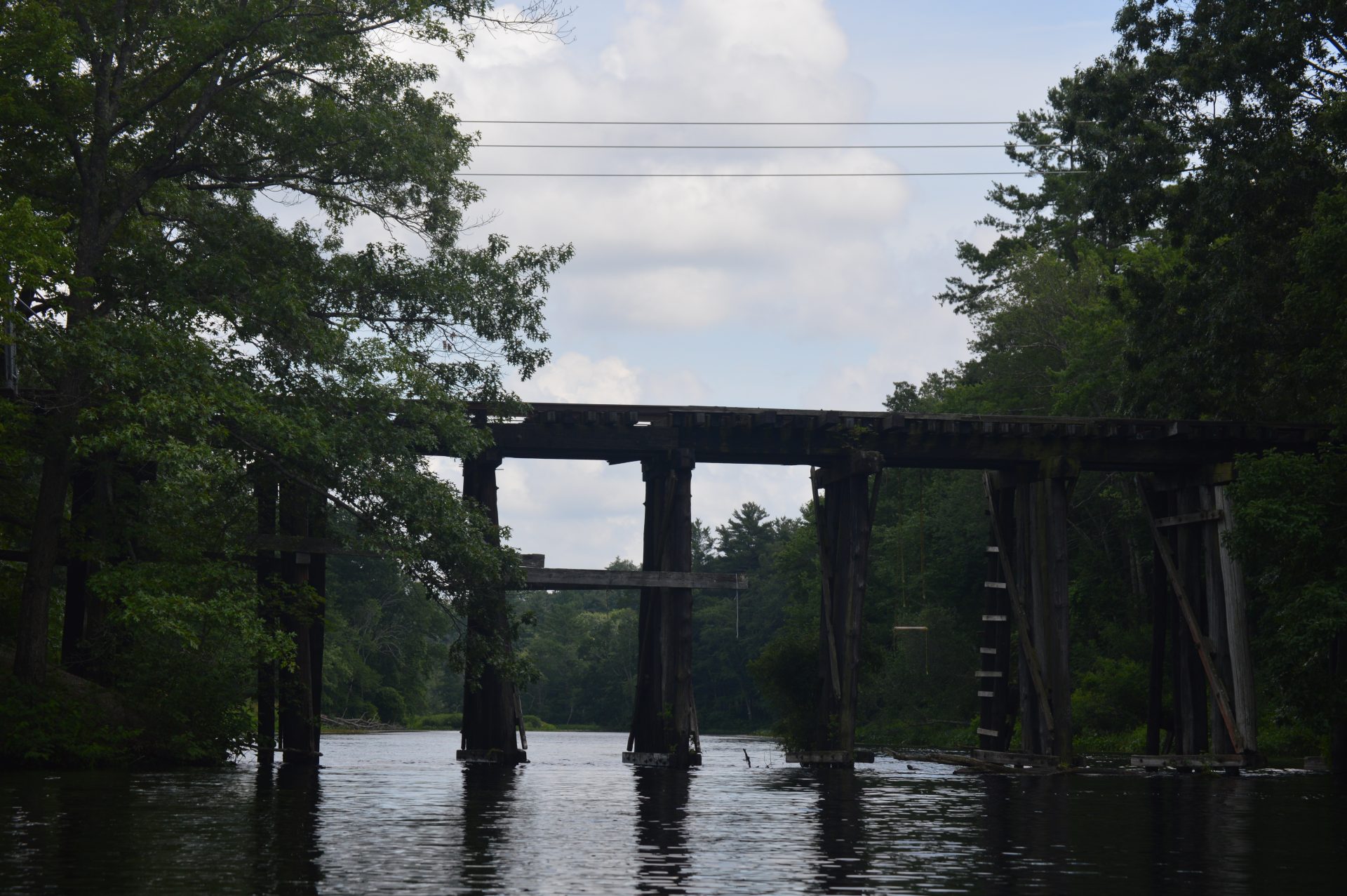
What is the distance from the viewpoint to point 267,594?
77.8 feet

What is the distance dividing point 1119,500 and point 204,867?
42.8 metres

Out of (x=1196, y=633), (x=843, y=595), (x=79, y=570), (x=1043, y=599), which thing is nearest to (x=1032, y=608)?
(x=1043, y=599)

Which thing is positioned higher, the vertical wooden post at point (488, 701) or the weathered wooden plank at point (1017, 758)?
the vertical wooden post at point (488, 701)

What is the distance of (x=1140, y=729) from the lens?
144 ft

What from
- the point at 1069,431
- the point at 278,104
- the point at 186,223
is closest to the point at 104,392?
the point at 186,223

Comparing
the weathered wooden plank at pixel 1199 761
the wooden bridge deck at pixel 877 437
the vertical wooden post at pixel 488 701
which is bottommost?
the weathered wooden plank at pixel 1199 761

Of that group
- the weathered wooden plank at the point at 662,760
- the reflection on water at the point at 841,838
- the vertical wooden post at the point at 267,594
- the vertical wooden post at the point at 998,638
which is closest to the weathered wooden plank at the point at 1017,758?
the vertical wooden post at the point at 998,638

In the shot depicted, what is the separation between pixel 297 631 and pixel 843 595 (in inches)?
383

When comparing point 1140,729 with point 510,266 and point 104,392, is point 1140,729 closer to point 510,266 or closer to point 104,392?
point 510,266

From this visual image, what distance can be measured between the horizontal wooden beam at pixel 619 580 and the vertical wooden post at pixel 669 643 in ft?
1.14

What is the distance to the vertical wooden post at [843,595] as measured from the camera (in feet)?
86.5

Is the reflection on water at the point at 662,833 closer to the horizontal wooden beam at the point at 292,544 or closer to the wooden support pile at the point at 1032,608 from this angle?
the horizontal wooden beam at the point at 292,544

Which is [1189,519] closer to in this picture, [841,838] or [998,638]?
[998,638]

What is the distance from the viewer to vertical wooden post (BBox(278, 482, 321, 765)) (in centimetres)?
2470
